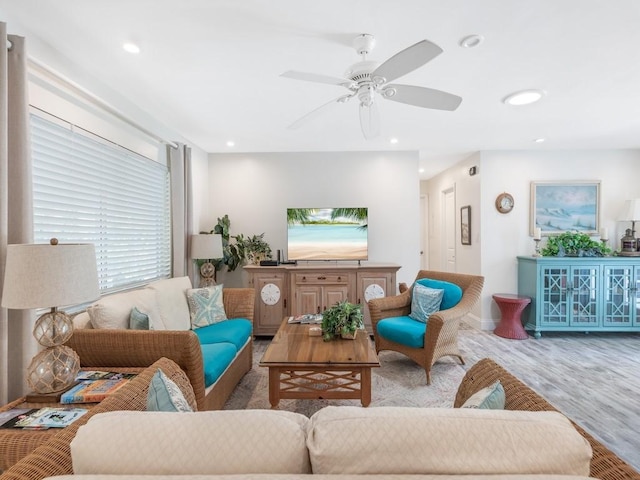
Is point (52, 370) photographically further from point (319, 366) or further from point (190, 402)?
point (319, 366)

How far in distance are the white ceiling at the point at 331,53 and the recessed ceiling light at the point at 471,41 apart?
39 mm

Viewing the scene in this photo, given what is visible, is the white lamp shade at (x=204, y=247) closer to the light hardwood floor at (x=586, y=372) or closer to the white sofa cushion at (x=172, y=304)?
the white sofa cushion at (x=172, y=304)

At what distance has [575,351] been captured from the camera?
3521 mm

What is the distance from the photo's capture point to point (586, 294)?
392 centimetres

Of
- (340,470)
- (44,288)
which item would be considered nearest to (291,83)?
(44,288)

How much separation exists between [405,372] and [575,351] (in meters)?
2.10

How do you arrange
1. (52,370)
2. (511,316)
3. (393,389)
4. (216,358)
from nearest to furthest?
(52,370) < (216,358) < (393,389) < (511,316)

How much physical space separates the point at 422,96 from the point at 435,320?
1.77m

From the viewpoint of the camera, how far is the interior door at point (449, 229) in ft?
17.6

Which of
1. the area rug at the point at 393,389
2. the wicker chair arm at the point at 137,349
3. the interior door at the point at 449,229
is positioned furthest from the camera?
the interior door at the point at 449,229

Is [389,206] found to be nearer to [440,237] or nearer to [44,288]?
[440,237]

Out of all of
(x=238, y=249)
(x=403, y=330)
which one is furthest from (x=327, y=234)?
(x=403, y=330)

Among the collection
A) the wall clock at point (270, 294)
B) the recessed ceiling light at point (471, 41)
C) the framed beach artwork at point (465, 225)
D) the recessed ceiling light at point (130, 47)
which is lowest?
the wall clock at point (270, 294)

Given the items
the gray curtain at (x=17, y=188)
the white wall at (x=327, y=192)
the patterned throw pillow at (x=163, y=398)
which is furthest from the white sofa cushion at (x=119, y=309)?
the white wall at (x=327, y=192)
